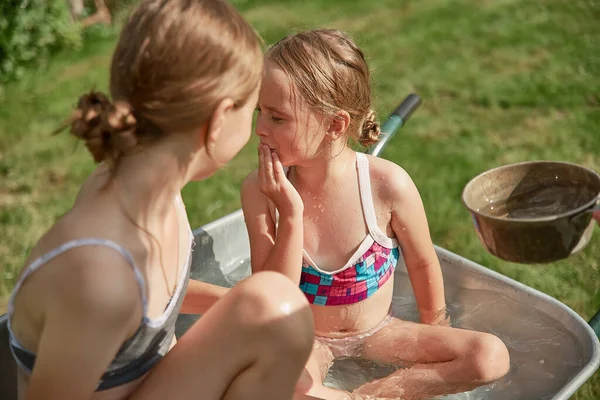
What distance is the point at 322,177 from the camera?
2.05 metres

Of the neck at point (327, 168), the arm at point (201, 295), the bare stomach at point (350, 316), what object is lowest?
the bare stomach at point (350, 316)

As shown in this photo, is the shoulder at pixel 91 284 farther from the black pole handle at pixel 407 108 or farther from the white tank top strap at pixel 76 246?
the black pole handle at pixel 407 108

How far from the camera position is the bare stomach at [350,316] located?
2070 mm

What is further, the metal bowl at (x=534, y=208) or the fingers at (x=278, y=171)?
the fingers at (x=278, y=171)

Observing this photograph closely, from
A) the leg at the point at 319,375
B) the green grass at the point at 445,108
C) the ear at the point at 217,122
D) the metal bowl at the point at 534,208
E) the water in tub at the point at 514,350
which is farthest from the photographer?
the green grass at the point at 445,108

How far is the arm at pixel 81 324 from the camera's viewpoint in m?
1.31

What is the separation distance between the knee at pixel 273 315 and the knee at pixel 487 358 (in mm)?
565

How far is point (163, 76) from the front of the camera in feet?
4.48

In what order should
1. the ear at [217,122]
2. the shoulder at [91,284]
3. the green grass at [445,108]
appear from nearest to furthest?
the shoulder at [91,284] < the ear at [217,122] < the green grass at [445,108]

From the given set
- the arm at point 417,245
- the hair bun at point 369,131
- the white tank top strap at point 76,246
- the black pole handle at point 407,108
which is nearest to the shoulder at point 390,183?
the arm at point 417,245

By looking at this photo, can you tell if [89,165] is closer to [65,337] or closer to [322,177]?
[322,177]

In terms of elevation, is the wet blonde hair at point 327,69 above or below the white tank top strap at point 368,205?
above

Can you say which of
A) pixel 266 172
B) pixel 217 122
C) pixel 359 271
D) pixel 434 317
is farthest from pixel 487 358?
pixel 217 122

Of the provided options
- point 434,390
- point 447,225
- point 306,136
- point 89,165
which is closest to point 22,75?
point 89,165
